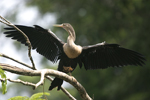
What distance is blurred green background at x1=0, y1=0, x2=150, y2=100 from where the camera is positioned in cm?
1213

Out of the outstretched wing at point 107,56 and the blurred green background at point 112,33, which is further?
the blurred green background at point 112,33

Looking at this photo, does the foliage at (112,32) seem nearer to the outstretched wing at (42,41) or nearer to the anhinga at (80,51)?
the anhinga at (80,51)

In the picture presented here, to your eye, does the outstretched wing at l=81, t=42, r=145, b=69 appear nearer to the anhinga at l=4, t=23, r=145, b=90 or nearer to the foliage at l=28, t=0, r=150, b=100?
the anhinga at l=4, t=23, r=145, b=90

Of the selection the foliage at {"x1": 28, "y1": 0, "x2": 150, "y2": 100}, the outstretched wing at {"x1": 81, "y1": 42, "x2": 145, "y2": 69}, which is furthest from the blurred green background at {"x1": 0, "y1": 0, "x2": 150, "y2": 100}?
the outstretched wing at {"x1": 81, "y1": 42, "x2": 145, "y2": 69}

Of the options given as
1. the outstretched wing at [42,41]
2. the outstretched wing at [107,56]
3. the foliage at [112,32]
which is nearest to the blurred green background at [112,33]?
the foliage at [112,32]

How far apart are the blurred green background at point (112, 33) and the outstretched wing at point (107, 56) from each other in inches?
247

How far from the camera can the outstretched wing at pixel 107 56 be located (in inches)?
210

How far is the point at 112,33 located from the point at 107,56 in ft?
28.0

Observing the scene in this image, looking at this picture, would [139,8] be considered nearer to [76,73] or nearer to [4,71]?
[76,73]

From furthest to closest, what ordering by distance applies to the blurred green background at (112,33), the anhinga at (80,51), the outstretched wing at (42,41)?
the blurred green background at (112,33) < the outstretched wing at (42,41) < the anhinga at (80,51)

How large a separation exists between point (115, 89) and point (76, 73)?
2.88 meters

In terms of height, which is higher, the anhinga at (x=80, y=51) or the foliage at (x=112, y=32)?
the foliage at (x=112, y=32)

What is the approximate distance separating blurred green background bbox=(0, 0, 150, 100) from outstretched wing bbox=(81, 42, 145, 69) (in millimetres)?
6274

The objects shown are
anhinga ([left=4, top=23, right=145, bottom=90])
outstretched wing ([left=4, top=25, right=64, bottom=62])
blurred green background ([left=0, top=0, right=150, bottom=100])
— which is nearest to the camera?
anhinga ([left=4, top=23, right=145, bottom=90])
